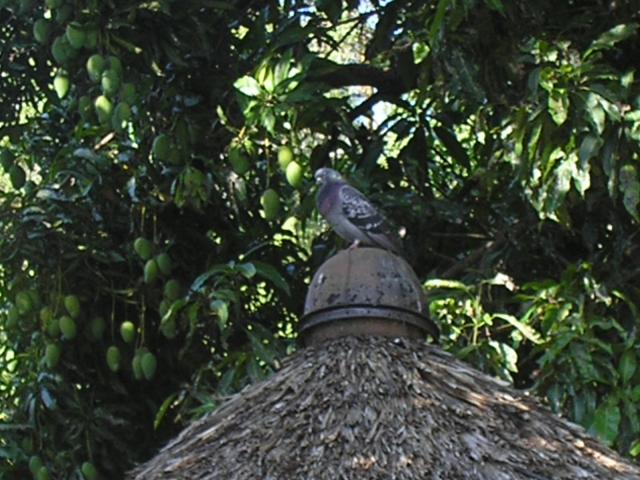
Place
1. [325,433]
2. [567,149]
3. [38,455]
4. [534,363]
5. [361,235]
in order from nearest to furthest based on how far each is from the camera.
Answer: [325,433]
[361,235]
[567,149]
[534,363]
[38,455]

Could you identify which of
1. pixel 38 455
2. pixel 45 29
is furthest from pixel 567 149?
pixel 38 455

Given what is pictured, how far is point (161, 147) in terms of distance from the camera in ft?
18.2

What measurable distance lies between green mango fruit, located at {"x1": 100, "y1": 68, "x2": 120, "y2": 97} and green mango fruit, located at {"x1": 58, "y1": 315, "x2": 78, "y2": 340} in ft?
2.87

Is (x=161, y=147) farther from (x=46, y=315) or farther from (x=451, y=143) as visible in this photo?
(x=451, y=143)

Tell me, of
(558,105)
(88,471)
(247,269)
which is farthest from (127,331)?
(558,105)

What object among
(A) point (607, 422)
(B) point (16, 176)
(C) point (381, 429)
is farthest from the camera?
(B) point (16, 176)

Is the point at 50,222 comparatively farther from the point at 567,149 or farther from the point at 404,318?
the point at 404,318

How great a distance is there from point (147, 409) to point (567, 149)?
2.19m

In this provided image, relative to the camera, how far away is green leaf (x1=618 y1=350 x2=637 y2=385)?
15.9 ft

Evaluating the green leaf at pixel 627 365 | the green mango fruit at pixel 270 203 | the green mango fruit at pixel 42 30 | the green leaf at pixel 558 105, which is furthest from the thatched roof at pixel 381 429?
the green mango fruit at pixel 42 30

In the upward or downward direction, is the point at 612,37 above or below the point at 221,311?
above

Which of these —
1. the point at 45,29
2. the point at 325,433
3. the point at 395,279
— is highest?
the point at 45,29

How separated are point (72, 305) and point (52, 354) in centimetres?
20

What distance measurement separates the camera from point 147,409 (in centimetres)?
624
